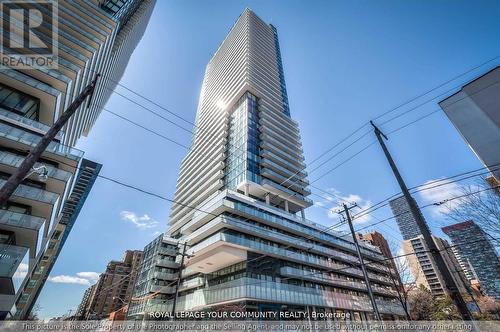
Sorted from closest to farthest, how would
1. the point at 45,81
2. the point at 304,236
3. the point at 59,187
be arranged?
the point at 59,187, the point at 45,81, the point at 304,236

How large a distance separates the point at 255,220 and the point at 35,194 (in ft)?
86.2

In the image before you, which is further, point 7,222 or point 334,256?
point 334,256

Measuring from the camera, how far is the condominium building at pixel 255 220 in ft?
102

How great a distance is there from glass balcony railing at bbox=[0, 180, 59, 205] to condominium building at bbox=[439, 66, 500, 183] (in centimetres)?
2913

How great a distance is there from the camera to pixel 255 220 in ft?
117

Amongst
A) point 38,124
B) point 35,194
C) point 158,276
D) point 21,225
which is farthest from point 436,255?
point 158,276

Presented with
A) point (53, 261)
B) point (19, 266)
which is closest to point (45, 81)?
point (19, 266)

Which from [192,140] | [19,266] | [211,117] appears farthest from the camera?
[192,140]

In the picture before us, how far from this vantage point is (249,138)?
50188mm

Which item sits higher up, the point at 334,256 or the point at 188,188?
the point at 188,188

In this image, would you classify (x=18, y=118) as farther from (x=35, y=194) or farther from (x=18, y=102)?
(x=35, y=194)

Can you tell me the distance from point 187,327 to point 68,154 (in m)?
24.9

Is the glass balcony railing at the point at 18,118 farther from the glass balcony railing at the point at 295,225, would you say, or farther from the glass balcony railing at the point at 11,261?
the glass balcony railing at the point at 295,225

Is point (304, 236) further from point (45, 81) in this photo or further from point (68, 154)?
point (45, 81)
